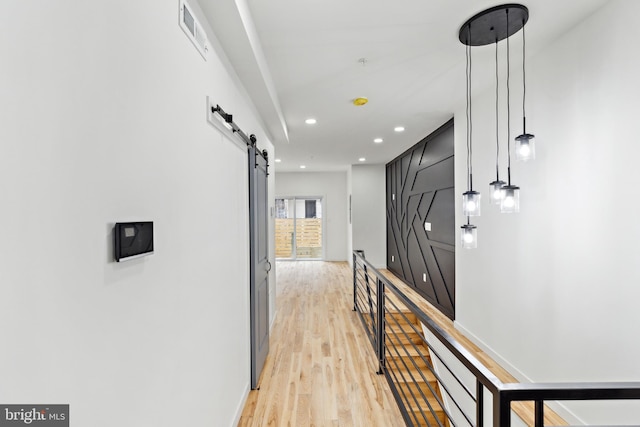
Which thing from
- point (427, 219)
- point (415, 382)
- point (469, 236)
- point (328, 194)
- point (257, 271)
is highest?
point (328, 194)

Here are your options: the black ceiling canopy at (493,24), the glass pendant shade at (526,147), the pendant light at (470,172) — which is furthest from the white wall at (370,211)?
the glass pendant shade at (526,147)

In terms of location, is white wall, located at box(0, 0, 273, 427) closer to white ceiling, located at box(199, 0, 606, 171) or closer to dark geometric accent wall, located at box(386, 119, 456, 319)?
white ceiling, located at box(199, 0, 606, 171)

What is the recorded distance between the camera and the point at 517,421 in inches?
89.4

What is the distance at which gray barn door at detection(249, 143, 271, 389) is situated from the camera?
97.0 inches

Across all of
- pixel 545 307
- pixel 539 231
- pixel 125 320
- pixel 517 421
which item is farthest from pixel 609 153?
pixel 125 320

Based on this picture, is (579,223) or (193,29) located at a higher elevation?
(193,29)

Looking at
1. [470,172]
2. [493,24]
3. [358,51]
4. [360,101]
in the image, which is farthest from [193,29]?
[470,172]

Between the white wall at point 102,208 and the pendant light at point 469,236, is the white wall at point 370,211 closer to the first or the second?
the pendant light at point 469,236

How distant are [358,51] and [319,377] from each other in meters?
2.83

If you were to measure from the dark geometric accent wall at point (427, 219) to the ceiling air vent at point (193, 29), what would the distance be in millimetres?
3421

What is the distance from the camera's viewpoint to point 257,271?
103 inches

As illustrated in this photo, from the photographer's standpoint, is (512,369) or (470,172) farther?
(470,172)

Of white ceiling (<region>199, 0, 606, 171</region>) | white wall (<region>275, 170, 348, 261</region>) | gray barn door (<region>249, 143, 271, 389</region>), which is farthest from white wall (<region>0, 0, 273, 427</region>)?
white wall (<region>275, 170, 348, 261</region>)

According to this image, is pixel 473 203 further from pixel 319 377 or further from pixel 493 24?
pixel 319 377
